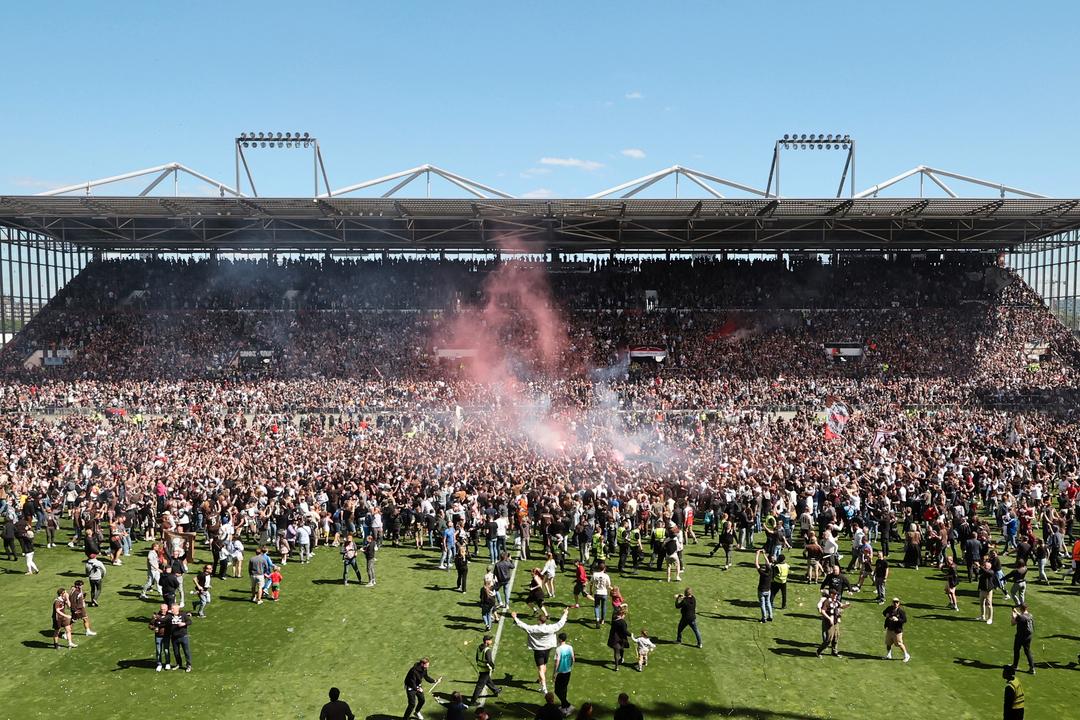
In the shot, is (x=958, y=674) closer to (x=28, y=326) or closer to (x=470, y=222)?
(x=470, y=222)

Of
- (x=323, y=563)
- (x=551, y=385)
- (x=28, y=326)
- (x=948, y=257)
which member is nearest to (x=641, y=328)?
(x=551, y=385)

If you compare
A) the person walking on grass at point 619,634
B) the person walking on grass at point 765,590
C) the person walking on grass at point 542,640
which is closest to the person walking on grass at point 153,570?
the person walking on grass at point 542,640

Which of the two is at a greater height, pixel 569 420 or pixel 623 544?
pixel 569 420

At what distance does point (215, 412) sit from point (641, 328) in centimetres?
2494

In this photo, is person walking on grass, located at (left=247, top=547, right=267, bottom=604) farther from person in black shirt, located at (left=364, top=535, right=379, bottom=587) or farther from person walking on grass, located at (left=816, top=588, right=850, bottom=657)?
person walking on grass, located at (left=816, top=588, right=850, bottom=657)

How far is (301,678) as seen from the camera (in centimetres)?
1161

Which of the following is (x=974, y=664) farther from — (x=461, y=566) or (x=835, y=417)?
(x=835, y=417)

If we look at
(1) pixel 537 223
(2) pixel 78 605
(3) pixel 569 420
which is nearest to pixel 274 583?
(2) pixel 78 605

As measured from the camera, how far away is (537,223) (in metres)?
46.7

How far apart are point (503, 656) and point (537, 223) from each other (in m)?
36.5

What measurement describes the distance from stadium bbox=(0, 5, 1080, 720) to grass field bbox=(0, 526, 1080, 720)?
0.08 m

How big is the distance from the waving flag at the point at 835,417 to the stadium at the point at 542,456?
36cm

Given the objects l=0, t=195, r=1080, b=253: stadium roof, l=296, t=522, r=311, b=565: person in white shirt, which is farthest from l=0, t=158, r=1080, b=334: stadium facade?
l=296, t=522, r=311, b=565: person in white shirt

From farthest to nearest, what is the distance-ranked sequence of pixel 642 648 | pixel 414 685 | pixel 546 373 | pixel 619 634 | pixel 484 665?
pixel 546 373 → pixel 642 648 → pixel 619 634 → pixel 484 665 → pixel 414 685
